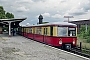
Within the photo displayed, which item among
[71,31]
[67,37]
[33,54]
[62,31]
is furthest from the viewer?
[71,31]

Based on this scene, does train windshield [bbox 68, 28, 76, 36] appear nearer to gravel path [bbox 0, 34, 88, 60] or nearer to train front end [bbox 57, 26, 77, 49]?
train front end [bbox 57, 26, 77, 49]

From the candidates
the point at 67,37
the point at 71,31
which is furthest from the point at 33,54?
the point at 71,31

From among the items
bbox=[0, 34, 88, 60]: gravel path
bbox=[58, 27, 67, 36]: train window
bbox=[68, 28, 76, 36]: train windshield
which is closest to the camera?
bbox=[0, 34, 88, 60]: gravel path

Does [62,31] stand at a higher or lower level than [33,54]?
higher

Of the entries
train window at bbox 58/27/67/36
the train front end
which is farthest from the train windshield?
train window at bbox 58/27/67/36

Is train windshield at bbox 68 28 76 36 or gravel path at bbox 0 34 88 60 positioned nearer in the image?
gravel path at bbox 0 34 88 60

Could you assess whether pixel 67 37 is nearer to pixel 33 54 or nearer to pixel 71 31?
pixel 71 31

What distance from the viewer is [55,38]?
15445 mm

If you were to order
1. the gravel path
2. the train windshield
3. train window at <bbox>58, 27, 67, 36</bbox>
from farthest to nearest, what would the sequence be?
the train windshield < train window at <bbox>58, 27, 67, 36</bbox> < the gravel path

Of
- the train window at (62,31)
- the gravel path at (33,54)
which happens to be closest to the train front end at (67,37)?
the train window at (62,31)

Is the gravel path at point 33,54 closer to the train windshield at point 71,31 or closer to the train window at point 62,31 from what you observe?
the train window at point 62,31

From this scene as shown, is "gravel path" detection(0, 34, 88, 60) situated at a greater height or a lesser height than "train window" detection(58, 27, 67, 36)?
lesser

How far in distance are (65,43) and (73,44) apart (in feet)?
2.73

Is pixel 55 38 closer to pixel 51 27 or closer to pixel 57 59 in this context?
pixel 51 27
